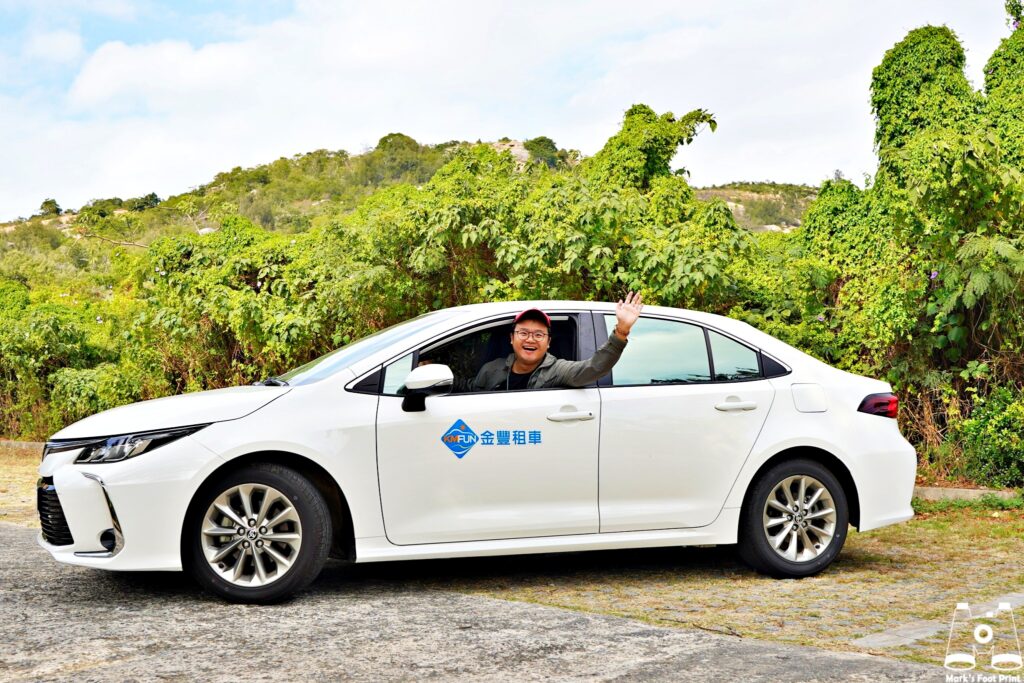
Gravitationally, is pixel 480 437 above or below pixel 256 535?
above

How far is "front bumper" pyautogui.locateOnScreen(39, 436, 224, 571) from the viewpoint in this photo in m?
6.02

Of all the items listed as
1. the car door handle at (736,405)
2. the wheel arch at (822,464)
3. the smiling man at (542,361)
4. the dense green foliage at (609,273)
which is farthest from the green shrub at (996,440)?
the smiling man at (542,361)

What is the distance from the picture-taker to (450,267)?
37.8ft

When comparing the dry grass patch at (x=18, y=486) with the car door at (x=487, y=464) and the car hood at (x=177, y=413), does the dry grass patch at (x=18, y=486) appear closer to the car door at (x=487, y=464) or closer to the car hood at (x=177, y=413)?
the car hood at (x=177, y=413)

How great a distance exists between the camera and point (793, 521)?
708cm

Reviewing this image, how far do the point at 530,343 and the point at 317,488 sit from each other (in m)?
1.54

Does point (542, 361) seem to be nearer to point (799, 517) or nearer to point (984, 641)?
point (799, 517)

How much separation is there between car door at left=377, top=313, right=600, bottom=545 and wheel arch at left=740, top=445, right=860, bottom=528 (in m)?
1.09

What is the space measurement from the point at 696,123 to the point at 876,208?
4.75m

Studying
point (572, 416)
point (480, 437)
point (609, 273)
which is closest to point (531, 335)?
point (572, 416)

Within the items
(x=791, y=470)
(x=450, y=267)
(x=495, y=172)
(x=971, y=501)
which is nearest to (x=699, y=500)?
(x=791, y=470)

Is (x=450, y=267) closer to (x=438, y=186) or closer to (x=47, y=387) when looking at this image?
(x=438, y=186)

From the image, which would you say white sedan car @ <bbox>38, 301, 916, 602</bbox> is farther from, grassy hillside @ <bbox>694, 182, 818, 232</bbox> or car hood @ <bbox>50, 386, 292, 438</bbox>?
grassy hillside @ <bbox>694, 182, 818, 232</bbox>

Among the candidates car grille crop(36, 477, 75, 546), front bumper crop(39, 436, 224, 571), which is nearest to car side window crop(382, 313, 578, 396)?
front bumper crop(39, 436, 224, 571)
